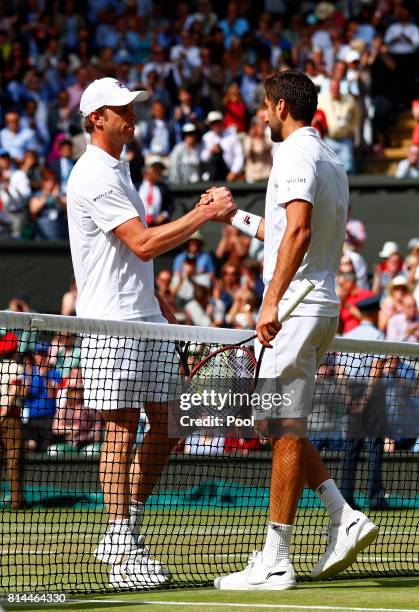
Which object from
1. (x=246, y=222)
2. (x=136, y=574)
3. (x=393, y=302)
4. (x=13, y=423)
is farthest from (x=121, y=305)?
(x=393, y=302)

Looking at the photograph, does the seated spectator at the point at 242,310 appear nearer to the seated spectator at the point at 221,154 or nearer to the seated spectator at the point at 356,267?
the seated spectator at the point at 356,267

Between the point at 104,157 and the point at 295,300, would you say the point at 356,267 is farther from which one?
the point at 295,300

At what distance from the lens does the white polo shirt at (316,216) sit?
21.5 feet

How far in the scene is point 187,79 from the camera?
22297mm

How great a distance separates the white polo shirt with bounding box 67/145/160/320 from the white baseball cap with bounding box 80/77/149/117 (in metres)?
0.24

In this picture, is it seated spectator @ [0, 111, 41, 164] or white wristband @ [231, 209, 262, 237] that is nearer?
white wristband @ [231, 209, 262, 237]

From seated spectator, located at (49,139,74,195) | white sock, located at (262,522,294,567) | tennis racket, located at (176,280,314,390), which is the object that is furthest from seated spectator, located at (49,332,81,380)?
seated spectator, located at (49,139,74,195)

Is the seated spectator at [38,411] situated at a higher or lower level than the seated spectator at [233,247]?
lower

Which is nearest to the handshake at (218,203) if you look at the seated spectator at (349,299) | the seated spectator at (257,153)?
the seated spectator at (349,299)

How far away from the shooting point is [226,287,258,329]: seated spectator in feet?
49.2

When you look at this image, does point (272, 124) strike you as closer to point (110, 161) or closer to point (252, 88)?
point (110, 161)

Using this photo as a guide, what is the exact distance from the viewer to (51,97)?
2266cm

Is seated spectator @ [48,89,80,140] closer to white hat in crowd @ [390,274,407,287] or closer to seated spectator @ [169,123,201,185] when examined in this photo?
seated spectator @ [169,123,201,185]

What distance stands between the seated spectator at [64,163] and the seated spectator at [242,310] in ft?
16.0
